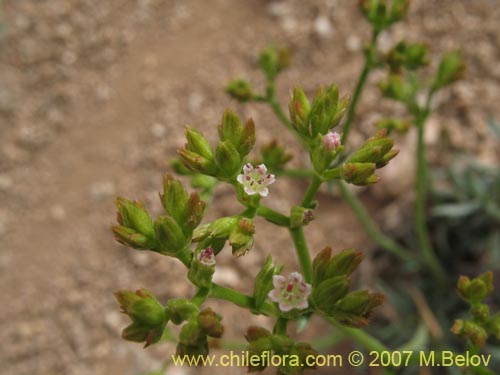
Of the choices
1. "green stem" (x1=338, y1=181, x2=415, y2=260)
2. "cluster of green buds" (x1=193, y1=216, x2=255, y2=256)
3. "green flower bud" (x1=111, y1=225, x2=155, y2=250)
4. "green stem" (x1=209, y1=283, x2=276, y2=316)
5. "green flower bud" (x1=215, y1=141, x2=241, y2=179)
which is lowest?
"green stem" (x1=338, y1=181, x2=415, y2=260)

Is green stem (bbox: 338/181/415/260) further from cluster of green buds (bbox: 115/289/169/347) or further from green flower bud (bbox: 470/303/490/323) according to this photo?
cluster of green buds (bbox: 115/289/169/347)

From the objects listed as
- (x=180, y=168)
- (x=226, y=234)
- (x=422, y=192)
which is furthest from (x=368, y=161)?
(x=422, y=192)

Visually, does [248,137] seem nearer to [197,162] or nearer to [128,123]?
[197,162]

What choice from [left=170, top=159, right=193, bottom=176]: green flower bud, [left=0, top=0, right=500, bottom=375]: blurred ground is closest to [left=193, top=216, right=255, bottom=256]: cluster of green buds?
[left=170, top=159, right=193, bottom=176]: green flower bud

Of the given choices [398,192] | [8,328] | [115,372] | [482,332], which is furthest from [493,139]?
[8,328]

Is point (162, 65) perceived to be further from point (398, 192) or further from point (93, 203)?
point (398, 192)

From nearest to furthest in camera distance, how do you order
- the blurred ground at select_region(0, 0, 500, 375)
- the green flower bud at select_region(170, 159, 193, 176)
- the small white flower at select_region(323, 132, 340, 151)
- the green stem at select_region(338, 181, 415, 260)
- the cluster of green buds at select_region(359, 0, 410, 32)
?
the small white flower at select_region(323, 132, 340, 151)
the green flower bud at select_region(170, 159, 193, 176)
the cluster of green buds at select_region(359, 0, 410, 32)
the green stem at select_region(338, 181, 415, 260)
the blurred ground at select_region(0, 0, 500, 375)
